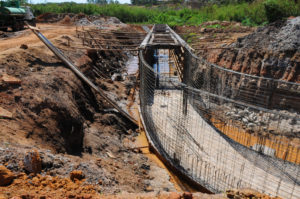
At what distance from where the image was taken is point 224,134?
27.4 feet

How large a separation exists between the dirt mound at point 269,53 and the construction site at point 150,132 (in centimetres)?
5

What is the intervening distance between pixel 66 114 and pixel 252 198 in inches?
226

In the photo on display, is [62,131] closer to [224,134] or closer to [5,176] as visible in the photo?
[5,176]

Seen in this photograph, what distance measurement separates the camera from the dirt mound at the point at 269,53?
11.5 meters

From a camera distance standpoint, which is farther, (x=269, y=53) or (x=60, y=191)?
(x=269, y=53)

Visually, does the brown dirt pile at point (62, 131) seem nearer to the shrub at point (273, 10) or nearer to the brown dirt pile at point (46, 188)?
the brown dirt pile at point (46, 188)

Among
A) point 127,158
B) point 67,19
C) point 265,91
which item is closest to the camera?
point 127,158

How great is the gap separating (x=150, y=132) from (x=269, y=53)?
775 cm

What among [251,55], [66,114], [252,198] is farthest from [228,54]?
[252,198]

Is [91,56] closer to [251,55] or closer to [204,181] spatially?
[251,55]

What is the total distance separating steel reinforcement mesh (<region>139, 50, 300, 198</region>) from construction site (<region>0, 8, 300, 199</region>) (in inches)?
1.5

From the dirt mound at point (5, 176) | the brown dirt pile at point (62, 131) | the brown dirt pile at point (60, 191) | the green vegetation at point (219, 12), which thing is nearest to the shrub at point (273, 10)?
the green vegetation at point (219, 12)

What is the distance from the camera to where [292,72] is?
36.9 feet

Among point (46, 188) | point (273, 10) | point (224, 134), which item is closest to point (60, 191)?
point (46, 188)
